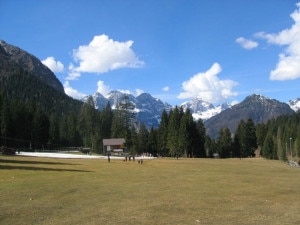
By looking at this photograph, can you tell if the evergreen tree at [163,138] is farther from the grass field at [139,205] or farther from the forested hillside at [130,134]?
the grass field at [139,205]


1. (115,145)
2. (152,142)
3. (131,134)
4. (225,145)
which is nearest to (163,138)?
(152,142)

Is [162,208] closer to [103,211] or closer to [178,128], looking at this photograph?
[103,211]

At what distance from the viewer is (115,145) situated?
454 ft

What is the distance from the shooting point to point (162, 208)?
21.2 m

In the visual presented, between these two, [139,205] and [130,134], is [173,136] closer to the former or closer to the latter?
[130,134]

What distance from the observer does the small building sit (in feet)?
449

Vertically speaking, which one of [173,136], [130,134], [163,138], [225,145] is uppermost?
[130,134]

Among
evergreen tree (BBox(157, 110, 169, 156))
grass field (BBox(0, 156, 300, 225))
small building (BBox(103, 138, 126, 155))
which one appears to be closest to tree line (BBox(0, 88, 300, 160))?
evergreen tree (BBox(157, 110, 169, 156))

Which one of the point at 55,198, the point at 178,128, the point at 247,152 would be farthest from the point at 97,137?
the point at 55,198

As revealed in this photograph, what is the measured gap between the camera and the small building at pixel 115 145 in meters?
137

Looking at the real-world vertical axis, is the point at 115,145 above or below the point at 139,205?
above

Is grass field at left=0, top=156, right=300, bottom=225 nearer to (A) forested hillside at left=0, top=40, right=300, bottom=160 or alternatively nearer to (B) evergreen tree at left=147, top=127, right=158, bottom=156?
(A) forested hillside at left=0, top=40, right=300, bottom=160

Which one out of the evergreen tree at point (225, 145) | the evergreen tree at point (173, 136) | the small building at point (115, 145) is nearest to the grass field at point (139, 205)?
the evergreen tree at point (173, 136)

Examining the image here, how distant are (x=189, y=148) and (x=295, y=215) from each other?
11286 cm
